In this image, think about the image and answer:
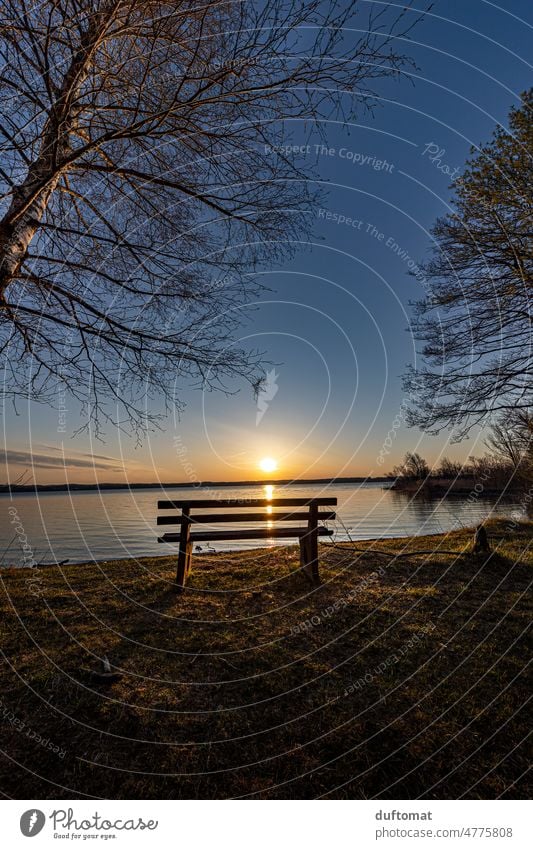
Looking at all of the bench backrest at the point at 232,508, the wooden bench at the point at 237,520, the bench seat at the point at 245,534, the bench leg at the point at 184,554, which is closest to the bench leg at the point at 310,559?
the wooden bench at the point at 237,520

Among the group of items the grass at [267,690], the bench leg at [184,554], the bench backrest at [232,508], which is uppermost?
the bench backrest at [232,508]

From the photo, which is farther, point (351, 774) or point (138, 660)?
point (138, 660)

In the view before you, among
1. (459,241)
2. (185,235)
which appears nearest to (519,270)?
(459,241)

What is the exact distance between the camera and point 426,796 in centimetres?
213

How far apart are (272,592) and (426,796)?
3.79m

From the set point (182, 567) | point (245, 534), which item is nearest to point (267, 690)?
point (245, 534)

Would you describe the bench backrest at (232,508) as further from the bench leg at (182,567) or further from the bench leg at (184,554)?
the bench leg at (182,567)

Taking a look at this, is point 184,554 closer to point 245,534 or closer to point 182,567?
point 182,567

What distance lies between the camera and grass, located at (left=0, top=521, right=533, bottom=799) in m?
2.24

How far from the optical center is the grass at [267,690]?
2236 mm

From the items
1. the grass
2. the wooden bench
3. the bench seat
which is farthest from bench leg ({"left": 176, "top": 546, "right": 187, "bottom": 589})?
the grass

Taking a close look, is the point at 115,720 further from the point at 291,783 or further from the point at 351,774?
the point at 351,774

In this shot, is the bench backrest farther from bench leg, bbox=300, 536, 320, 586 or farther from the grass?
the grass

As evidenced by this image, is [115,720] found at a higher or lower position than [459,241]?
lower
